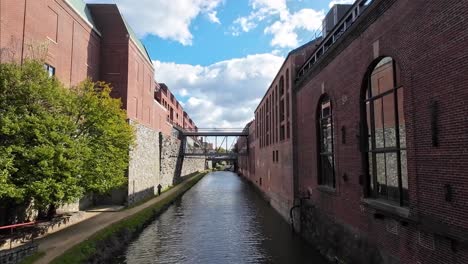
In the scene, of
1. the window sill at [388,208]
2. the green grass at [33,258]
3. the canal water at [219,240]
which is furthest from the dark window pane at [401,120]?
the green grass at [33,258]

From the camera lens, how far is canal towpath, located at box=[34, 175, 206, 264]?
1338 centimetres

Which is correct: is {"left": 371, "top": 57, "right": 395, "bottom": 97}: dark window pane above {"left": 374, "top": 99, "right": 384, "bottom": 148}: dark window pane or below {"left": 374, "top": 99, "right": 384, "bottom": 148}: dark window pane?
above

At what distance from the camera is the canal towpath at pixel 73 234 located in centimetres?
1338

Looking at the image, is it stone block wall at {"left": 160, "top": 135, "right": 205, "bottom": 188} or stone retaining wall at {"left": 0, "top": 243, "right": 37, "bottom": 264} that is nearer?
stone retaining wall at {"left": 0, "top": 243, "right": 37, "bottom": 264}

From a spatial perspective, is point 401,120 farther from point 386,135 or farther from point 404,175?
point 404,175

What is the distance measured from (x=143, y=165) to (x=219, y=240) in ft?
52.2

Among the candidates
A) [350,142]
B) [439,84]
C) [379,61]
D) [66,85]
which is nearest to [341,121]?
[350,142]

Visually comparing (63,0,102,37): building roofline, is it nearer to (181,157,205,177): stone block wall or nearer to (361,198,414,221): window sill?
(361,198,414,221): window sill

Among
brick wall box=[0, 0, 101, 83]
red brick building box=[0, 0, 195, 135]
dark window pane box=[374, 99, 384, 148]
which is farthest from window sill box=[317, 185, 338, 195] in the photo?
red brick building box=[0, 0, 195, 135]

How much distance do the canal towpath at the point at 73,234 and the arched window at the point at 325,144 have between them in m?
11.4

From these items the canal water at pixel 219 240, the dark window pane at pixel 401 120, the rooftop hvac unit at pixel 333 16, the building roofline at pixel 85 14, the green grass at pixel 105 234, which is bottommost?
the canal water at pixel 219 240

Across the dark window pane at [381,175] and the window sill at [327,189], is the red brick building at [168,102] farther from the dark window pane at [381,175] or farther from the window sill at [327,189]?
the dark window pane at [381,175]

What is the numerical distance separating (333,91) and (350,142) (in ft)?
10.4

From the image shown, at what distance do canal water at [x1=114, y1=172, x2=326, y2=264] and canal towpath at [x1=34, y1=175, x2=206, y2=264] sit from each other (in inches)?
74.7
